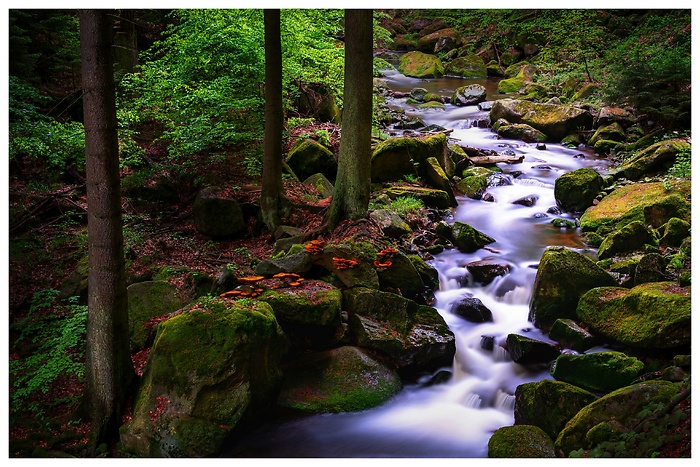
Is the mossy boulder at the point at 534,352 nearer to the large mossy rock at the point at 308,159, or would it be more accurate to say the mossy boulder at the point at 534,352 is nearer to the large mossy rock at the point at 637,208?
the large mossy rock at the point at 637,208

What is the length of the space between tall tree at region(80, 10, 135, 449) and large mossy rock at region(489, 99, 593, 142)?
11.5m

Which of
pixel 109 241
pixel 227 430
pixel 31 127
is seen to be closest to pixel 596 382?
pixel 227 430

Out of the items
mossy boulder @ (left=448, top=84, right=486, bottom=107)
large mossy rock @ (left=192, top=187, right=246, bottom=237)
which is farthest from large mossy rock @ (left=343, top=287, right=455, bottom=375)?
mossy boulder @ (left=448, top=84, right=486, bottom=107)

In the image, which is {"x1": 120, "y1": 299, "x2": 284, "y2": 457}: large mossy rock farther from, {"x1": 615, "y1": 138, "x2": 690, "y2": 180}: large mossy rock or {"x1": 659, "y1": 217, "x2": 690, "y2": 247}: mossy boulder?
{"x1": 615, "y1": 138, "x2": 690, "y2": 180}: large mossy rock

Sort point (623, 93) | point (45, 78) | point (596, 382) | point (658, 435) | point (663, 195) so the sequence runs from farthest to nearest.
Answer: point (623, 93) → point (45, 78) → point (663, 195) → point (596, 382) → point (658, 435)

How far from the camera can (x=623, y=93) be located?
36.2 ft

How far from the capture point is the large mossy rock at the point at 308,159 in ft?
32.3

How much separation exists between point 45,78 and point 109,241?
624cm

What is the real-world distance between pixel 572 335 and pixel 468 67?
16280mm

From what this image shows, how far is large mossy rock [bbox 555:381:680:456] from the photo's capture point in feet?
14.3

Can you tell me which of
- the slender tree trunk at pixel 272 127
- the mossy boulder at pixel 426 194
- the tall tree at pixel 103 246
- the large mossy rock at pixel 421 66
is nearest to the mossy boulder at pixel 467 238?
the mossy boulder at pixel 426 194

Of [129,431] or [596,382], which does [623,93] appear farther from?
[129,431]

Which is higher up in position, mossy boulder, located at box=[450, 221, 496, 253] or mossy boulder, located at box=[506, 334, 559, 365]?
mossy boulder, located at box=[450, 221, 496, 253]

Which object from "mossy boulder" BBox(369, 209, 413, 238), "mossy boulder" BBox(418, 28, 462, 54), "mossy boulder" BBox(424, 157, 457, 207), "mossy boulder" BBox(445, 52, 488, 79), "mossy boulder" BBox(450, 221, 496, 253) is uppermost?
"mossy boulder" BBox(418, 28, 462, 54)
